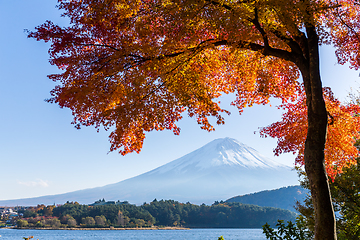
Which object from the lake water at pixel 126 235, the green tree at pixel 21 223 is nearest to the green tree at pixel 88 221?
the lake water at pixel 126 235

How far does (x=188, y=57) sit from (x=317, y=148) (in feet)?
9.25

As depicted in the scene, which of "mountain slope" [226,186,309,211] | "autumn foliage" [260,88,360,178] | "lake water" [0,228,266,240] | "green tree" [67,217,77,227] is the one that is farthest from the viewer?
"mountain slope" [226,186,309,211]

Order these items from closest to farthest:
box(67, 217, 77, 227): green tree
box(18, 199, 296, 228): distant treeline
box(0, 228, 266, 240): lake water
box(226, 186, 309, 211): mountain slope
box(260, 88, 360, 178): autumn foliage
Result: box(260, 88, 360, 178): autumn foliage → box(0, 228, 266, 240): lake water → box(67, 217, 77, 227): green tree → box(18, 199, 296, 228): distant treeline → box(226, 186, 309, 211): mountain slope

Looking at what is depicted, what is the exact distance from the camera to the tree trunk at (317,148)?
4.32 meters

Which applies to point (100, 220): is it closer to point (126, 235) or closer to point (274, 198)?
point (126, 235)

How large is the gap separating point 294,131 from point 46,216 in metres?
88.9

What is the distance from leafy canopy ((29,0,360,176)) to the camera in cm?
487

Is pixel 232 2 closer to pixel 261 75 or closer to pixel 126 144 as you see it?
pixel 261 75

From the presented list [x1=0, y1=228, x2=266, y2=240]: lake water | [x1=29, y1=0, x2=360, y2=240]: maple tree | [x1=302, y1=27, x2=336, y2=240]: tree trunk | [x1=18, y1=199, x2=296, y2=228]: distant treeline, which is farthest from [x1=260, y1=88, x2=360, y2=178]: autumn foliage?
[x1=18, y1=199, x2=296, y2=228]: distant treeline

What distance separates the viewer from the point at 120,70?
5516 mm

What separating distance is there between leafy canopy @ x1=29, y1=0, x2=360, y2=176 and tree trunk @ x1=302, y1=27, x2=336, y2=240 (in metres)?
0.26

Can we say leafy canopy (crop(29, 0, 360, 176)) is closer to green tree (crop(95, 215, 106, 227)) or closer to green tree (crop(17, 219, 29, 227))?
green tree (crop(95, 215, 106, 227))

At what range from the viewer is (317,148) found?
4.59m

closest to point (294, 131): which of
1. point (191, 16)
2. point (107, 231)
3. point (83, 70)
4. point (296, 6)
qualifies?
point (296, 6)
